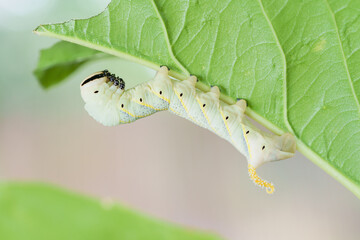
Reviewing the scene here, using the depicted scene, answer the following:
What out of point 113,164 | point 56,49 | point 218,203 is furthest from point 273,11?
point 113,164

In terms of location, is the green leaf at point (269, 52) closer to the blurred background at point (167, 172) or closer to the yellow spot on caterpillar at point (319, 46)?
the yellow spot on caterpillar at point (319, 46)

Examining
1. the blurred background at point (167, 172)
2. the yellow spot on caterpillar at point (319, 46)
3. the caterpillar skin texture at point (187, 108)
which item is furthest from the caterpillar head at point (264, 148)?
the blurred background at point (167, 172)

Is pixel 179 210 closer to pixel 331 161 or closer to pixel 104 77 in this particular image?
pixel 104 77

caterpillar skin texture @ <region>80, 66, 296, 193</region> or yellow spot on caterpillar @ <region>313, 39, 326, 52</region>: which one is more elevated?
caterpillar skin texture @ <region>80, 66, 296, 193</region>

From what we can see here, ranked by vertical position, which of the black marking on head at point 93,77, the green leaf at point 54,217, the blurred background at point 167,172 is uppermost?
the blurred background at point 167,172

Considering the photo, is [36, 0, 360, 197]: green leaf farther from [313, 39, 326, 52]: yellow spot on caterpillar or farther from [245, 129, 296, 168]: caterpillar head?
[245, 129, 296, 168]: caterpillar head

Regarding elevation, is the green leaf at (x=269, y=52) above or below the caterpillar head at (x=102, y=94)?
below

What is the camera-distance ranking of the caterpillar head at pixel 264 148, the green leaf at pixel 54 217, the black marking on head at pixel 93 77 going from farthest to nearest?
the black marking on head at pixel 93 77 → the caterpillar head at pixel 264 148 → the green leaf at pixel 54 217

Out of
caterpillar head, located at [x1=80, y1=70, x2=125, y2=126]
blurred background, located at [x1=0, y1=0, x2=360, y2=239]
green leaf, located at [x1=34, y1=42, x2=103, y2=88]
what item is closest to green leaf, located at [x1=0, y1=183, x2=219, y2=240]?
green leaf, located at [x1=34, y1=42, x2=103, y2=88]
